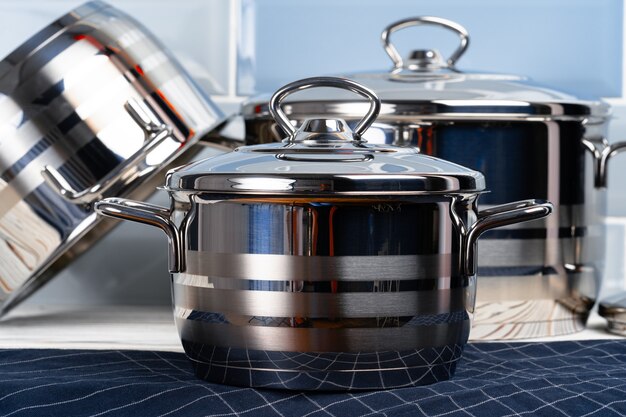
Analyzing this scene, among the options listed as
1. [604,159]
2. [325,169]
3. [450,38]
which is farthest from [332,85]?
[450,38]

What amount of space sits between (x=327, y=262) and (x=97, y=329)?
0.40 meters

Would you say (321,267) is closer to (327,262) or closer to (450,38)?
(327,262)

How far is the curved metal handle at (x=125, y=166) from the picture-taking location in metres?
0.82

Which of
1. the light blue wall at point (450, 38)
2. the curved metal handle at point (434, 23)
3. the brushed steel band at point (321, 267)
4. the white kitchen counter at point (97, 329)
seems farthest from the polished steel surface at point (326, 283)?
the light blue wall at point (450, 38)

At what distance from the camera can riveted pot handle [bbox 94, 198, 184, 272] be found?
2.19 feet

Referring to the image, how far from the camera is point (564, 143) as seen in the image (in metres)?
0.86

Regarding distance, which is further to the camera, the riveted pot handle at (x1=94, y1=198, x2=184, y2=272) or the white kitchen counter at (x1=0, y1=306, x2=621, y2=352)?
the white kitchen counter at (x1=0, y1=306, x2=621, y2=352)

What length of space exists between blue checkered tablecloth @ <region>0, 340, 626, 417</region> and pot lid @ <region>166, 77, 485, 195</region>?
0.13 meters

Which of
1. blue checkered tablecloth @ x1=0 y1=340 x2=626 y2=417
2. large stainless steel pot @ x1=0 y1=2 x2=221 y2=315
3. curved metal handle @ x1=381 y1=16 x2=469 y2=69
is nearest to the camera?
blue checkered tablecloth @ x1=0 y1=340 x2=626 y2=417

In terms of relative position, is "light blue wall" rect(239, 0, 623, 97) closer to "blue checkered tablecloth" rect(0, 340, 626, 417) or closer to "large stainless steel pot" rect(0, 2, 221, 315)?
"large stainless steel pot" rect(0, 2, 221, 315)

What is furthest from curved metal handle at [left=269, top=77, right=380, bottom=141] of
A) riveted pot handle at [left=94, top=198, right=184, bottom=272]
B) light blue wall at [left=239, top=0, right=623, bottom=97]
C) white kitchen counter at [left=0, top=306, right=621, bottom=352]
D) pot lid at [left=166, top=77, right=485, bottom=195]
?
light blue wall at [left=239, top=0, right=623, bottom=97]

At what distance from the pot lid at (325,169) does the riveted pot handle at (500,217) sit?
0.02m

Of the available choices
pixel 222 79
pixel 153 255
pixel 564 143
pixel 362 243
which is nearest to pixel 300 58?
pixel 222 79

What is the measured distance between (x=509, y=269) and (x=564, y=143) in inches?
4.9
